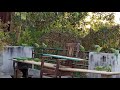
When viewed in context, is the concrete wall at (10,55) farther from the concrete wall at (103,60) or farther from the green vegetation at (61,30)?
the concrete wall at (103,60)

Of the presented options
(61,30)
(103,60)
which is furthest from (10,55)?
(103,60)

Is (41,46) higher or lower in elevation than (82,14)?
lower

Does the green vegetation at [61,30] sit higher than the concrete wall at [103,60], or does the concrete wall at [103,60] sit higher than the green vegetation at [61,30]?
the green vegetation at [61,30]

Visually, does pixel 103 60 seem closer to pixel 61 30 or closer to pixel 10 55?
pixel 61 30

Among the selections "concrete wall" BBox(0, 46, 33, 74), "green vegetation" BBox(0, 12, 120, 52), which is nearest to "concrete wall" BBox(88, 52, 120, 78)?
"green vegetation" BBox(0, 12, 120, 52)

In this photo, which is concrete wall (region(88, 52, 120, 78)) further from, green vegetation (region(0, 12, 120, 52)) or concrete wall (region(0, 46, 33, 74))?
concrete wall (region(0, 46, 33, 74))

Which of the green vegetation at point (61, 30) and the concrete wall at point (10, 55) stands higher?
the green vegetation at point (61, 30)

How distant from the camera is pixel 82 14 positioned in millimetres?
8258

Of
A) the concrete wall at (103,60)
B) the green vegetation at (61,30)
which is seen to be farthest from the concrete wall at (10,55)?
the concrete wall at (103,60)

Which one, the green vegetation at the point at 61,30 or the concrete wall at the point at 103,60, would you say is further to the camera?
the green vegetation at the point at 61,30
